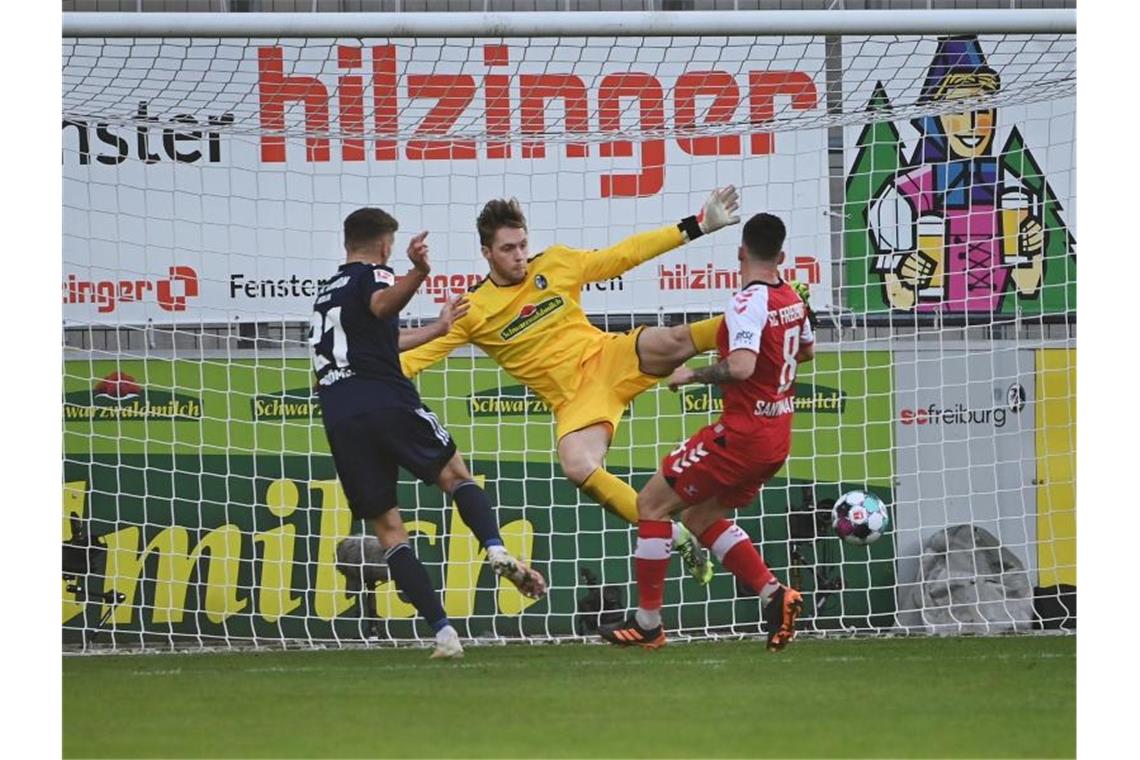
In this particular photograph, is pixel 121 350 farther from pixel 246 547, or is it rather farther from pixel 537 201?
pixel 537 201

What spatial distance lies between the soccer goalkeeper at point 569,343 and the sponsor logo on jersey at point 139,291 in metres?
2.72

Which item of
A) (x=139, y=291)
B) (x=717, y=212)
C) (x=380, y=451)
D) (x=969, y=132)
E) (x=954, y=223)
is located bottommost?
(x=380, y=451)

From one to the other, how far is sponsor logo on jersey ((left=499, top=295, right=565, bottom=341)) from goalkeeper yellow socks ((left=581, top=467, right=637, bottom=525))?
804mm

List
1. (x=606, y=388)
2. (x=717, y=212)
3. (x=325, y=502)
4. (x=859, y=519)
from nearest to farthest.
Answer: (x=717, y=212), (x=606, y=388), (x=859, y=519), (x=325, y=502)

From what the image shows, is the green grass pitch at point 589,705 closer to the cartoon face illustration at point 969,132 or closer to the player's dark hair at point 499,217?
the player's dark hair at point 499,217

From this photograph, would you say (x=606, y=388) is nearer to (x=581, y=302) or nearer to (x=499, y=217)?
(x=499, y=217)

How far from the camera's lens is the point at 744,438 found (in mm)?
7746

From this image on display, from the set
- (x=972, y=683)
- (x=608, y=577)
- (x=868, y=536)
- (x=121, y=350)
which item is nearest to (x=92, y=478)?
(x=121, y=350)

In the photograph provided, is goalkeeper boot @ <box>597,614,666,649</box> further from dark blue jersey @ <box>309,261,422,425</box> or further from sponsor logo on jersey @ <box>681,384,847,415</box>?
sponsor logo on jersey @ <box>681,384,847,415</box>

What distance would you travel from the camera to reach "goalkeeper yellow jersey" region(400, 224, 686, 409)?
27.9 feet

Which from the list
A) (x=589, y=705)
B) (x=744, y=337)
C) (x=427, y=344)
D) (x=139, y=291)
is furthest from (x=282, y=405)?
(x=589, y=705)

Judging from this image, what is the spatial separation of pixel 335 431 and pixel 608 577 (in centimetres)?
326

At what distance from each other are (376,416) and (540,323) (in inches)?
50.6

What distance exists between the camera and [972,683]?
6.79 metres
